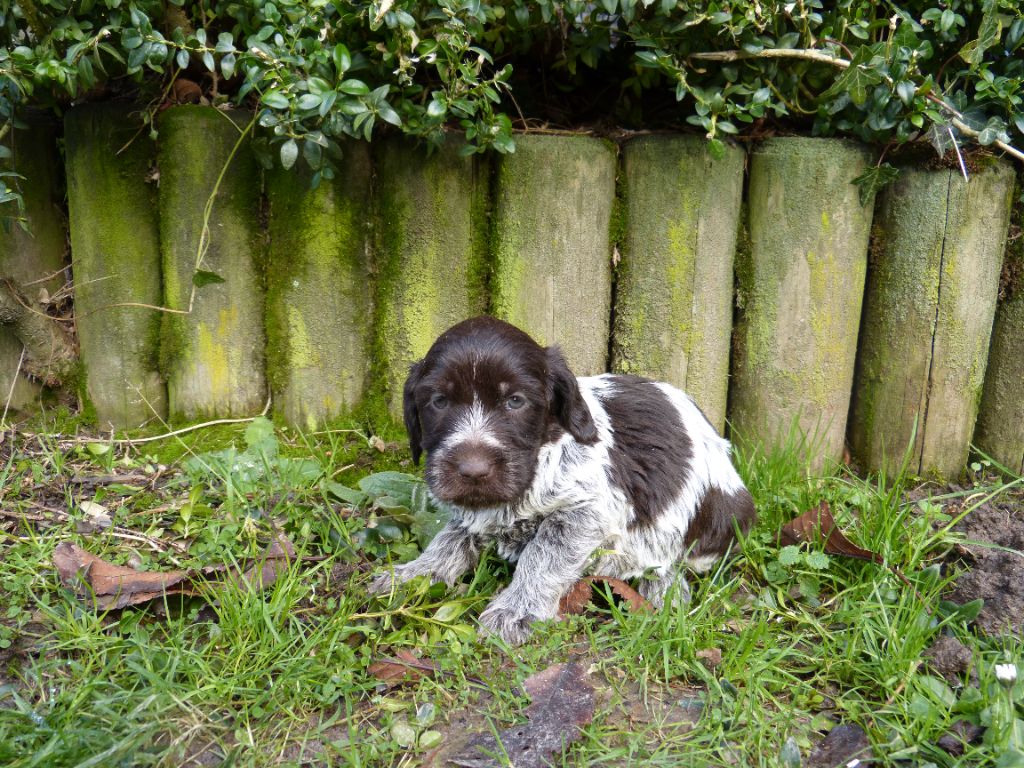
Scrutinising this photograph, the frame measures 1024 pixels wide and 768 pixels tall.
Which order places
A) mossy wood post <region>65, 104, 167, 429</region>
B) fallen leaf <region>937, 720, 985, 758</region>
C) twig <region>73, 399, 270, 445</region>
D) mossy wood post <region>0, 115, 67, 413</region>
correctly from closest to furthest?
fallen leaf <region>937, 720, 985, 758</region>, mossy wood post <region>65, 104, 167, 429</region>, mossy wood post <region>0, 115, 67, 413</region>, twig <region>73, 399, 270, 445</region>

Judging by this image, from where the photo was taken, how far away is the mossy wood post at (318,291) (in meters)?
4.14

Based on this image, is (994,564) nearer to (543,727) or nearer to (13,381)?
(543,727)

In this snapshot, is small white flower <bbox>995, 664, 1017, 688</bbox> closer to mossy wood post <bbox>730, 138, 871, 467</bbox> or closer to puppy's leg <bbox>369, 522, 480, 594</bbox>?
mossy wood post <bbox>730, 138, 871, 467</bbox>

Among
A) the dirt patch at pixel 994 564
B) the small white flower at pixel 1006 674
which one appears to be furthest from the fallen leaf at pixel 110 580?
the dirt patch at pixel 994 564

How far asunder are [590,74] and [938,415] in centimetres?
254

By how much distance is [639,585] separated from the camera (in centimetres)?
376

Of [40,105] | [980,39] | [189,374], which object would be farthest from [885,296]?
[40,105]

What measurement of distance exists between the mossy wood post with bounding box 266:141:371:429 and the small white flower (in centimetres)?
301

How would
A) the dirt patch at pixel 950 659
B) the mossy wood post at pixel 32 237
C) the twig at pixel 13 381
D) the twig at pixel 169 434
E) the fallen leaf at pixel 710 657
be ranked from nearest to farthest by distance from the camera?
the dirt patch at pixel 950 659, the fallen leaf at pixel 710 657, the mossy wood post at pixel 32 237, the twig at pixel 169 434, the twig at pixel 13 381

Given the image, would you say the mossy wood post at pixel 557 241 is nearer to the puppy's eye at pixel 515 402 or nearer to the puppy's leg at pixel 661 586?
the puppy's eye at pixel 515 402

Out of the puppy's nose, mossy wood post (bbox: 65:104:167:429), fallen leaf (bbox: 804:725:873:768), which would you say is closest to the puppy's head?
the puppy's nose

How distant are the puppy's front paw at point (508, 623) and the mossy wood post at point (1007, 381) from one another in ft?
8.95

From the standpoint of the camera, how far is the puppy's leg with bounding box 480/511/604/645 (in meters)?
3.30

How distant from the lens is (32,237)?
171 inches
